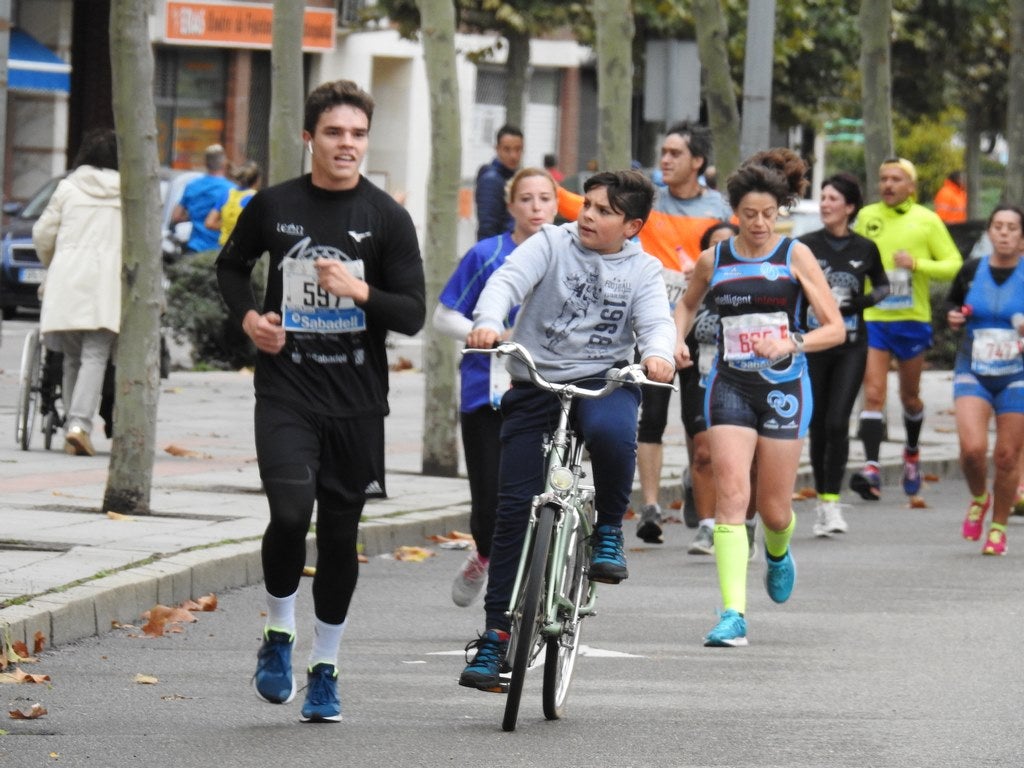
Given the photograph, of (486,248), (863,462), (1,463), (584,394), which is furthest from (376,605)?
(863,462)

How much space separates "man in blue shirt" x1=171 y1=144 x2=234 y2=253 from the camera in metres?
22.7

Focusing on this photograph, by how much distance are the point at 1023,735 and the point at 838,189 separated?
6.29 m

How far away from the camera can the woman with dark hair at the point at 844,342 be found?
1288 cm

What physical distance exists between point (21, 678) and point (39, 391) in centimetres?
669

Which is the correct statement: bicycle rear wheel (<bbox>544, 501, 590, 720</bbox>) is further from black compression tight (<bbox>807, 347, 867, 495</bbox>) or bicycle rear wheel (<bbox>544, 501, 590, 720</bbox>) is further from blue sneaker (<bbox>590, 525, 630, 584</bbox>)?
black compression tight (<bbox>807, 347, 867, 495</bbox>)

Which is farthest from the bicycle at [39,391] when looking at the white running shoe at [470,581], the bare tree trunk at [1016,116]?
the bare tree trunk at [1016,116]

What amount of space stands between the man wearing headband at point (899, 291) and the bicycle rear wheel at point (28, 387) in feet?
16.2

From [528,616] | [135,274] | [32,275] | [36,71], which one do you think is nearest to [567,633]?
[528,616]

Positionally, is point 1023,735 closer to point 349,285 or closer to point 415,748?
point 415,748

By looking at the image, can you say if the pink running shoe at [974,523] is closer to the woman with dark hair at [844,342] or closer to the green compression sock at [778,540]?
the woman with dark hair at [844,342]

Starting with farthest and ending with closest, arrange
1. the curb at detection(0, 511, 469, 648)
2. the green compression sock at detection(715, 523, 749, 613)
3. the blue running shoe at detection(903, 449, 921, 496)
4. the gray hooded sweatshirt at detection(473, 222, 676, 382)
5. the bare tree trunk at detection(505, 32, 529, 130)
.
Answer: the bare tree trunk at detection(505, 32, 529, 130) < the blue running shoe at detection(903, 449, 921, 496) < the green compression sock at detection(715, 523, 749, 613) < the curb at detection(0, 511, 469, 648) < the gray hooded sweatshirt at detection(473, 222, 676, 382)

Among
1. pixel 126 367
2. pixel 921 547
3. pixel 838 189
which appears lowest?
pixel 921 547

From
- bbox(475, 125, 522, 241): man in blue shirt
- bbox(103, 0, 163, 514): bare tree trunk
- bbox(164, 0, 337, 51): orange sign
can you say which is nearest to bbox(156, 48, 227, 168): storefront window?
bbox(164, 0, 337, 51): orange sign

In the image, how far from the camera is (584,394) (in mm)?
7109
